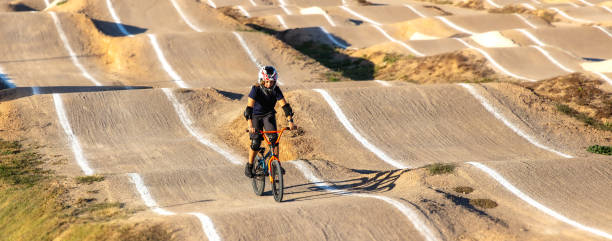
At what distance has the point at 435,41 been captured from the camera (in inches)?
1404

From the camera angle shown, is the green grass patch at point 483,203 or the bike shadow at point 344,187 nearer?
the green grass patch at point 483,203

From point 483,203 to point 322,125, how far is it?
23.2 feet

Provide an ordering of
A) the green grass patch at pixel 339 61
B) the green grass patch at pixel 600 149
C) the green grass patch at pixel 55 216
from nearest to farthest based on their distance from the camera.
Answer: the green grass patch at pixel 55 216 → the green grass patch at pixel 600 149 → the green grass patch at pixel 339 61

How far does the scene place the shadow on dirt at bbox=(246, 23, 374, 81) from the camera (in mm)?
31500

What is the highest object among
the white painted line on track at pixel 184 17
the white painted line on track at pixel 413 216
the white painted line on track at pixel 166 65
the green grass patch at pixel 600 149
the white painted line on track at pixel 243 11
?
the white painted line on track at pixel 413 216

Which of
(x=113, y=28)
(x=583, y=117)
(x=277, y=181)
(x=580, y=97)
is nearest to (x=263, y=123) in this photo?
(x=277, y=181)

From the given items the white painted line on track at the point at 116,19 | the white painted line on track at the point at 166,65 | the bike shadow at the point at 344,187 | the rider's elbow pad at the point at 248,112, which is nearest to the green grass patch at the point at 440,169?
the bike shadow at the point at 344,187

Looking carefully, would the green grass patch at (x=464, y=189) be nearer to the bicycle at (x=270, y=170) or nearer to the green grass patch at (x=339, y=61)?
the bicycle at (x=270, y=170)

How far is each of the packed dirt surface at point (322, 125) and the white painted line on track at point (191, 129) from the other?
0.06m

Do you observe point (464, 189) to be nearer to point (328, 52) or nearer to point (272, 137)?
point (272, 137)

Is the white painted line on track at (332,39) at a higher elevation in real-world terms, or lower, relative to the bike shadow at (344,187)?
lower

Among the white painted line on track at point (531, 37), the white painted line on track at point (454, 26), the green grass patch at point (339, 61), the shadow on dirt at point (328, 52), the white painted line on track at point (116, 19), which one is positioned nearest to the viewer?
the green grass patch at point (339, 61)

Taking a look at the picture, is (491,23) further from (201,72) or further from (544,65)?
(201,72)

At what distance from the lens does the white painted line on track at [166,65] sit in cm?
2602
